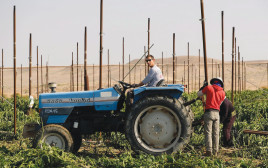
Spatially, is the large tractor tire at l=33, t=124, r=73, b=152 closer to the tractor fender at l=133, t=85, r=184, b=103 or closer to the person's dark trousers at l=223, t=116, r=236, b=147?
the tractor fender at l=133, t=85, r=184, b=103

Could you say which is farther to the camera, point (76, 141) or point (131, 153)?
point (76, 141)

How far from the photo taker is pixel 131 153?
6469mm

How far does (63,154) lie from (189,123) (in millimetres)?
2131

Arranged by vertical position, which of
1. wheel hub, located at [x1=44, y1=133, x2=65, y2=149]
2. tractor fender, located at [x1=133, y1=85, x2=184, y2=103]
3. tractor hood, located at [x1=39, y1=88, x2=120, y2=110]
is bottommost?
wheel hub, located at [x1=44, y1=133, x2=65, y2=149]

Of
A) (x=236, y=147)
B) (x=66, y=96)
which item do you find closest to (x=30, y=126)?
(x=66, y=96)

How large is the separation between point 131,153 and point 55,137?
1.44m

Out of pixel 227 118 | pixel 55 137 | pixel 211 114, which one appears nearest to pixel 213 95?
pixel 211 114

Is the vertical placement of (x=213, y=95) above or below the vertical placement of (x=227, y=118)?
above

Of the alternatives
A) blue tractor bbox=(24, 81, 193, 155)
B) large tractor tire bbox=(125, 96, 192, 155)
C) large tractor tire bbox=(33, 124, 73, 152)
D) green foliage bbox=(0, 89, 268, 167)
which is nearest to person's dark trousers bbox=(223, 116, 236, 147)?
green foliage bbox=(0, 89, 268, 167)

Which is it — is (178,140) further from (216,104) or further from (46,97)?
(46,97)

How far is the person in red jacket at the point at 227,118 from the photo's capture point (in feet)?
22.5

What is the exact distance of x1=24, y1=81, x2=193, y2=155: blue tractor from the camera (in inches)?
230

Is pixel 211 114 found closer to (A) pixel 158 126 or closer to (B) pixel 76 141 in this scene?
(A) pixel 158 126

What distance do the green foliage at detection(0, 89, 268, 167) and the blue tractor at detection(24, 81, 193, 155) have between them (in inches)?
11.4
